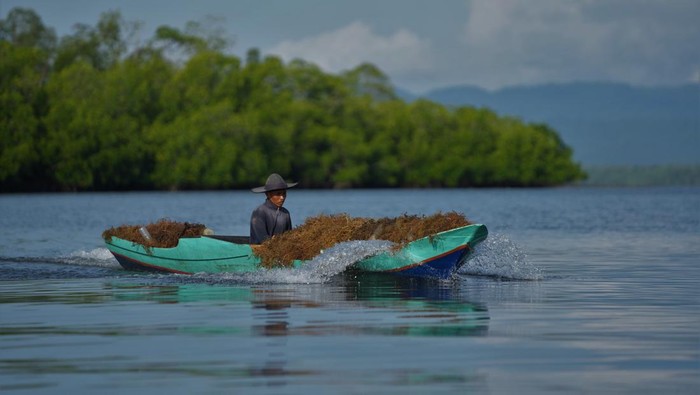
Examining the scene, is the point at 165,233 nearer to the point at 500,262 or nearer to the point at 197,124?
the point at 500,262

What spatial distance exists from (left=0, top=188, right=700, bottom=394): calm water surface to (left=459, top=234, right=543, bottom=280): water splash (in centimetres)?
4

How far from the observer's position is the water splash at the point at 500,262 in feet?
77.5

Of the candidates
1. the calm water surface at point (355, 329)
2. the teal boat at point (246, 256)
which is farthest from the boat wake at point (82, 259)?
the teal boat at point (246, 256)

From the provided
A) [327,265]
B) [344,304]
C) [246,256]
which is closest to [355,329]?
[344,304]

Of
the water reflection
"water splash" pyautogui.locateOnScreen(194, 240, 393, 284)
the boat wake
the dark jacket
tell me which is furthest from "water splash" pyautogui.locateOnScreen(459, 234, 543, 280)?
the boat wake

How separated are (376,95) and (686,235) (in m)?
130

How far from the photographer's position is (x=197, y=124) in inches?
4931

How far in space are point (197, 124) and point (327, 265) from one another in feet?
340

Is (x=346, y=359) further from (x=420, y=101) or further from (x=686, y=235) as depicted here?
(x=420, y=101)

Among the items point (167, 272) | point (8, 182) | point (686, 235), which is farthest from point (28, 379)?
point (8, 182)

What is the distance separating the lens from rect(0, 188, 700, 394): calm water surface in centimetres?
1195

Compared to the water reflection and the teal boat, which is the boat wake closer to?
the teal boat

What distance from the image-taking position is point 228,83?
133 meters

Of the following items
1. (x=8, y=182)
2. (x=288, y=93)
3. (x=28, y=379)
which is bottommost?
(x=28, y=379)
